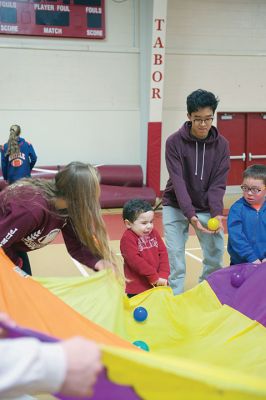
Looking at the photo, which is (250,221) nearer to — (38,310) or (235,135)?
(38,310)

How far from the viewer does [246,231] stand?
2.78 m

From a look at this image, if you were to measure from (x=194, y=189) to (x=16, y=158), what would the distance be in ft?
10.8

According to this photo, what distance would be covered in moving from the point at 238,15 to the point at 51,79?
377 cm

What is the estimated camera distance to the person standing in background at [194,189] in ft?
9.54

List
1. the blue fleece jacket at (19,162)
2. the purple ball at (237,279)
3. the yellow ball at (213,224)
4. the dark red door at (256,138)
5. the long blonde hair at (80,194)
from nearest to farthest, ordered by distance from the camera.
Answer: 1. the long blonde hair at (80,194)
2. the purple ball at (237,279)
3. the yellow ball at (213,224)
4. the blue fleece jacket at (19,162)
5. the dark red door at (256,138)

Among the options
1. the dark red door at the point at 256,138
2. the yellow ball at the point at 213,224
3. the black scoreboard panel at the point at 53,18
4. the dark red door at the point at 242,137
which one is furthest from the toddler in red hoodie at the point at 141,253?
the dark red door at the point at 256,138

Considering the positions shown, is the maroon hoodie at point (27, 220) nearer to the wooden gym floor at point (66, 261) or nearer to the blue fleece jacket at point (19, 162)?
the wooden gym floor at point (66, 261)

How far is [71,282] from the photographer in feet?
7.75

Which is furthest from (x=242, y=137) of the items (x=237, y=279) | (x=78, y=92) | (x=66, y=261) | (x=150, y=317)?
(x=150, y=317)

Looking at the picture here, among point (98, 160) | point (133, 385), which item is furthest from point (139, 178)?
point (133, 385)

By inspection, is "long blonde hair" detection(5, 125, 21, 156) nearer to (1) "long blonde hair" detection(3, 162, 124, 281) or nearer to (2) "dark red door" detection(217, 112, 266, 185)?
(1) "long blonde hair" detection(3, 162, 124, 281)

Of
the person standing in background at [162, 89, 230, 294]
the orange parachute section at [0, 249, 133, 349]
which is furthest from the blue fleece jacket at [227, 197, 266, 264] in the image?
the orange parachute section at [0, 249, 133, 349]

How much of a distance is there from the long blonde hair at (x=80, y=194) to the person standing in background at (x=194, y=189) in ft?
2.99

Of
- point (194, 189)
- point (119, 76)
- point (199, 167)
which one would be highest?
point (119, 76)
